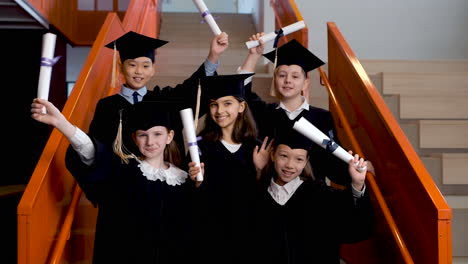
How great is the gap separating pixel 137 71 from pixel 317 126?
47.6 inches

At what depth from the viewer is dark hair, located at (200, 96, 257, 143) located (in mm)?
3498

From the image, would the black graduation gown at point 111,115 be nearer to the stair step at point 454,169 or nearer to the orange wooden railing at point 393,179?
the orange wooden railing at point 393,179

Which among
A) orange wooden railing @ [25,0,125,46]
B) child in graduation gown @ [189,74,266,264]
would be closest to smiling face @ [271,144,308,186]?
child in graduation gown @ [189,74,266,264]

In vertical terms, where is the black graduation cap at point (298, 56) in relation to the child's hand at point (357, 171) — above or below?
above

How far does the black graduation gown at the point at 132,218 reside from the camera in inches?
119

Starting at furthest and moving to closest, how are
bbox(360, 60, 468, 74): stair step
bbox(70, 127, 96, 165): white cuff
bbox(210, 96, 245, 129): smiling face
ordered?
bbox(360, 60, 468, 74): stair step
bbox(210, 96, 245, 129): smiling face
bbox(70, 127, 96, 165): white cuff

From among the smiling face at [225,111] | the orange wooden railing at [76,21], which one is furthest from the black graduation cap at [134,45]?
the orange wooden railing at [76,21]

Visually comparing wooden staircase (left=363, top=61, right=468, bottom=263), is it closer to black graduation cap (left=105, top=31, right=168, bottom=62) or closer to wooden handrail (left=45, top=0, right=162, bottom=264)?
black graduation cap (left=105, top=31, right=168, bottom=62)

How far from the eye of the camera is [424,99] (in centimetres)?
491

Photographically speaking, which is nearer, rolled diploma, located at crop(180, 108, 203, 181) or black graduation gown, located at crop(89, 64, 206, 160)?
rolled diploma, located at crop(180, 108, 203, 181)

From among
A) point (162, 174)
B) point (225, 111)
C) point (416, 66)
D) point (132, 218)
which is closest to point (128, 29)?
point (225, 111)

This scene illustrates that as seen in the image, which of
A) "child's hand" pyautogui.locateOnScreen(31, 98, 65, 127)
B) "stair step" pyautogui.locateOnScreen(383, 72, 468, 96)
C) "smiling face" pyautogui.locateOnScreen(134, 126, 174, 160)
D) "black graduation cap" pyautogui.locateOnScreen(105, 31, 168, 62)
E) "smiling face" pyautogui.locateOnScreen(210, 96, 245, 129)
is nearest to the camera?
"child's hand" pyautogui.locateOnScreen(31, 98, 65, 127)

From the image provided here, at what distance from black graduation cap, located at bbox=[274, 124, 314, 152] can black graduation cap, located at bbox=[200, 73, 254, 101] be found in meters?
0.53

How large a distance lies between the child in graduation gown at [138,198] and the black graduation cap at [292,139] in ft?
1.87
